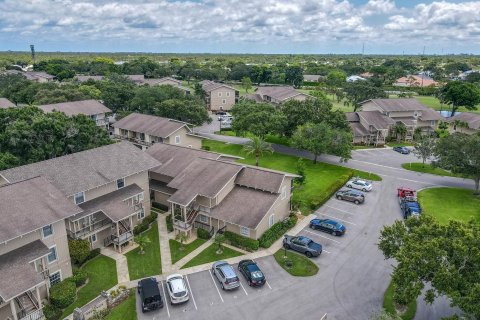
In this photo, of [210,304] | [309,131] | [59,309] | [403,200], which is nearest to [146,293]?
[210,304]

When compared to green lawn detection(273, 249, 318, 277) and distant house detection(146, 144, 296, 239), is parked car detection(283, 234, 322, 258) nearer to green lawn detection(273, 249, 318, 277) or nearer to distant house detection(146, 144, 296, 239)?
green lawn detection(273, 249, 318, 277)

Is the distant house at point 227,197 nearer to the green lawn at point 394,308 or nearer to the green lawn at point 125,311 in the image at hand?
the green lawn at point 125,311

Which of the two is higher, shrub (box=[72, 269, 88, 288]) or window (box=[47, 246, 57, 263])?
window (box=[47, 246, 57, 263])

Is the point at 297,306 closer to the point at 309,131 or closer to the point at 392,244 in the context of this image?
the point at 392,244

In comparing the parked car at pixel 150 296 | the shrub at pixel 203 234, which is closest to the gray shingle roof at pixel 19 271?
the parked car at pixel 150 296

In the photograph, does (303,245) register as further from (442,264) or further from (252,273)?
(442,264)

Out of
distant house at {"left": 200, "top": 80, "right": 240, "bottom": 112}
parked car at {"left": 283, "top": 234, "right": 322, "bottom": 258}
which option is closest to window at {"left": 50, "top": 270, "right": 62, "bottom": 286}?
parked car at {"left": 283, "top": 234, "right": 322, "bottom": 258}

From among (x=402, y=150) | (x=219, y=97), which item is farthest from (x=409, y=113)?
(x=219, y=97)

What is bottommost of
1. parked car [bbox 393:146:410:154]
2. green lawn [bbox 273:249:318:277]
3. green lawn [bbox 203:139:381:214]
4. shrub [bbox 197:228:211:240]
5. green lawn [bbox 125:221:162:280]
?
green lawn [bbox 125:221:162:280]
